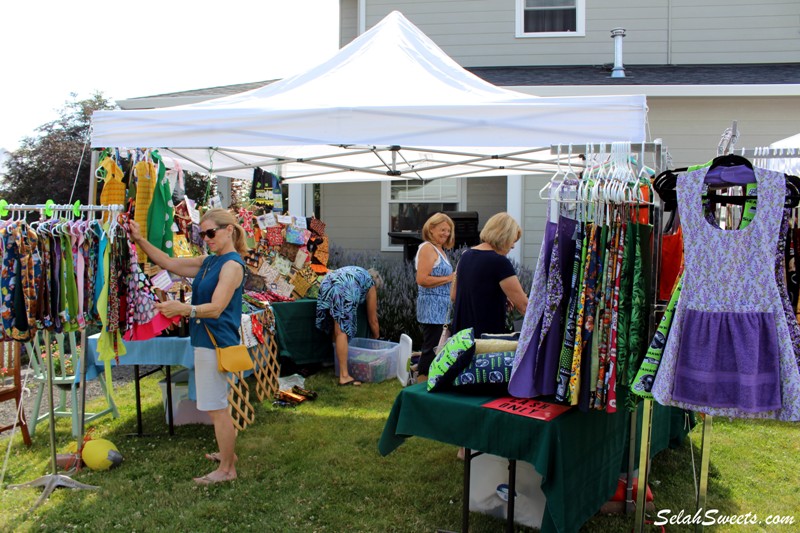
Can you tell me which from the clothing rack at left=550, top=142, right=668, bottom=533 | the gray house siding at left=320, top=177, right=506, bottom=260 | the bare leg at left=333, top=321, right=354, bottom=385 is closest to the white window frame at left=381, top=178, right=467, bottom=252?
the gray house siding at left=320, top=177, right=506, bottom=260

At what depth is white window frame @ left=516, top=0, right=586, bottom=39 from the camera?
944 centimetres

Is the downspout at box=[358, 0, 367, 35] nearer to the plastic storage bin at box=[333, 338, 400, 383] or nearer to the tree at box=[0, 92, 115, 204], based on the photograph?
the plastic storage bin at box=[333, 338, 400, 383]

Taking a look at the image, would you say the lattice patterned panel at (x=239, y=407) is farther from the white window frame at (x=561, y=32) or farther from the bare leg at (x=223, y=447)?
the white window frame at (x=561, y=32)

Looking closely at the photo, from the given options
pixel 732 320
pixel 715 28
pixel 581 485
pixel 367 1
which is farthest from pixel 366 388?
pixel 715 28

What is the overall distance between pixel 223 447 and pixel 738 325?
2.94 meters

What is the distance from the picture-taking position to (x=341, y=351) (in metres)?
6.21

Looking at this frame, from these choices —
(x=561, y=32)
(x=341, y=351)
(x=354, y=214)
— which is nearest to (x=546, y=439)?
(x=341, y=351)

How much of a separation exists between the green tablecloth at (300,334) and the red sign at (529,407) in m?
3.64

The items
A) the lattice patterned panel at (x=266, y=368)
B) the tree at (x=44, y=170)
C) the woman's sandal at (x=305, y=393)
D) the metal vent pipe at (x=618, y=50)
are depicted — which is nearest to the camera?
the lattice patterned panel at (x=266, y=368)

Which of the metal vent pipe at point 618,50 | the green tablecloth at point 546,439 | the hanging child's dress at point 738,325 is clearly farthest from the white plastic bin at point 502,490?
the metal vent pipe at point 618,50

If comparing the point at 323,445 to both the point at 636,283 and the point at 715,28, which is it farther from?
the point at 715,28

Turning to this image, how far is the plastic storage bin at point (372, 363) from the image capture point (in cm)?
629

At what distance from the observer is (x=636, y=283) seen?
2.72 meters

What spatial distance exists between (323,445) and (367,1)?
743 cm
